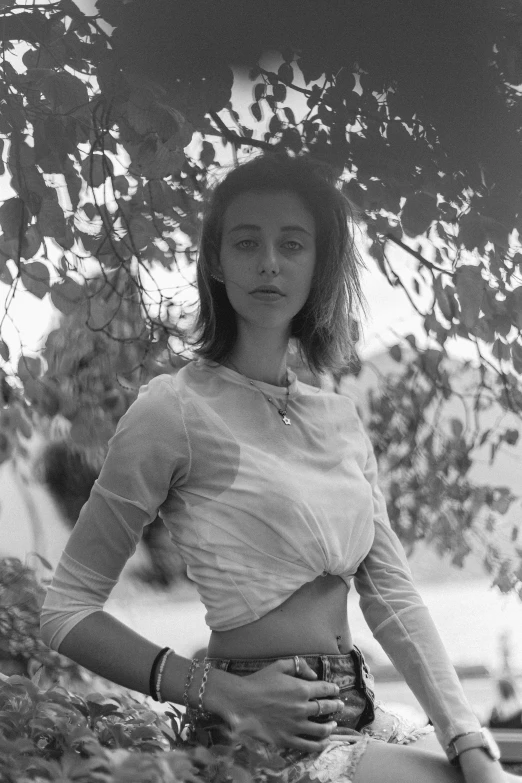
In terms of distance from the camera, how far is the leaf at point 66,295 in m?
2.34

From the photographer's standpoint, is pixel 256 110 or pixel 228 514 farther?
pixel 256 110

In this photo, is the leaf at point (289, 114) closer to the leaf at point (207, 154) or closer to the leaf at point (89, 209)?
the leaf at point (207, 154)

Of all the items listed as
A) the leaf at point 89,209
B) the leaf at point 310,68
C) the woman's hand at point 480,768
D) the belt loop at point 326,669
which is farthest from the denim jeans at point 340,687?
the leaf at point 89,209

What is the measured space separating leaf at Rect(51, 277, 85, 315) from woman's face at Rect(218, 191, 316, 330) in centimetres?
83

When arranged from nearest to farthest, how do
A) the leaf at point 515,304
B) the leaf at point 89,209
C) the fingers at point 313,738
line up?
the fingers at point 313,738 < the leaf at point 515,304 < the leaf at point 89,209

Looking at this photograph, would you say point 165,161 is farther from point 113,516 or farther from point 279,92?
point 113,516

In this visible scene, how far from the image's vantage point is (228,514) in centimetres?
147

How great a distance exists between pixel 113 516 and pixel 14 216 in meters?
0.80

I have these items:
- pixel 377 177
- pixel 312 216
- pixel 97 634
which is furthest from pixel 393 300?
pixel 97 634

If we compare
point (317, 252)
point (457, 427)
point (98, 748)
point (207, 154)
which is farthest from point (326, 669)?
point (457, 427)

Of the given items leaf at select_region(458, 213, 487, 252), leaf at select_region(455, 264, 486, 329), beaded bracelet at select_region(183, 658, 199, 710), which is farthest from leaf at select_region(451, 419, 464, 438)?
beaded bracelet at select_region(183, 658, 199, 710)

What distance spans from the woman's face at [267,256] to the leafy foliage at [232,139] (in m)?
0.24

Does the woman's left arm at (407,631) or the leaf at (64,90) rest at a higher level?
the leaf at (64,90)

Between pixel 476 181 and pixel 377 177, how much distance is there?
0.24m
